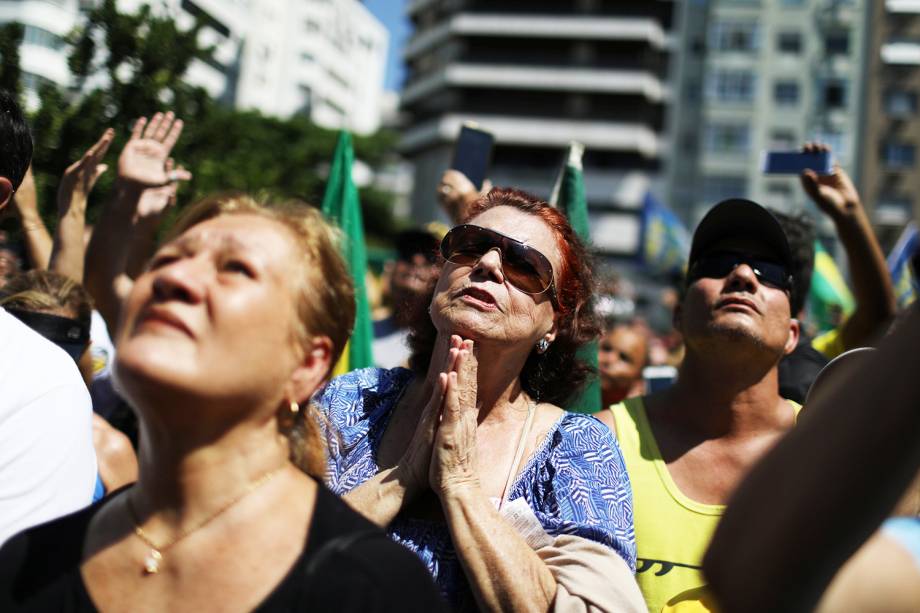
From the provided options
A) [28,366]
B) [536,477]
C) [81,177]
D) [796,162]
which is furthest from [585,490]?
[81,177]

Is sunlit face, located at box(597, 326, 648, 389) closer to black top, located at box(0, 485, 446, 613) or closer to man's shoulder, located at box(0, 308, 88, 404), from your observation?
man's shoulder, located at box(0, 308, 88, 404)

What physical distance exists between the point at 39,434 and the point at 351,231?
241 centimetres

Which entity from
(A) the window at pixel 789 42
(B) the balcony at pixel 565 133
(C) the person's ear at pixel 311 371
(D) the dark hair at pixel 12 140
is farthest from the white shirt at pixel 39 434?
(A) the window at pixel 789 42

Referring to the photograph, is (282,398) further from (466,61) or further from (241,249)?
(466,61)

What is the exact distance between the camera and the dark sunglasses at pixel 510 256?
2627 millimetres

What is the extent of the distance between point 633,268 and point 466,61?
14760 mm

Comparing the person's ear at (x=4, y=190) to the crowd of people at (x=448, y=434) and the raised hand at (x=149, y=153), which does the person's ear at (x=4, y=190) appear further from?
the raised hand at (x=149, y=153)

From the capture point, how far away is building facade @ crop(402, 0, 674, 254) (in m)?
47.4

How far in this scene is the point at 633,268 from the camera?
46.7m

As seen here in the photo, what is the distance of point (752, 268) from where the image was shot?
3.10 metres

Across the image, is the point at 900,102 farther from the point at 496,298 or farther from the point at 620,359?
the point at 496,298

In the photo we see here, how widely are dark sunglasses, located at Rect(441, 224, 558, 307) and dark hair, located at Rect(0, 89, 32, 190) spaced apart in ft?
4.12

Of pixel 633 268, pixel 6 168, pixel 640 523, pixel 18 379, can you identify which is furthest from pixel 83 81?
pixel 633 268

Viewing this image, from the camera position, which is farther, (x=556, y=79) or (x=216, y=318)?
(x=556, y=79)
